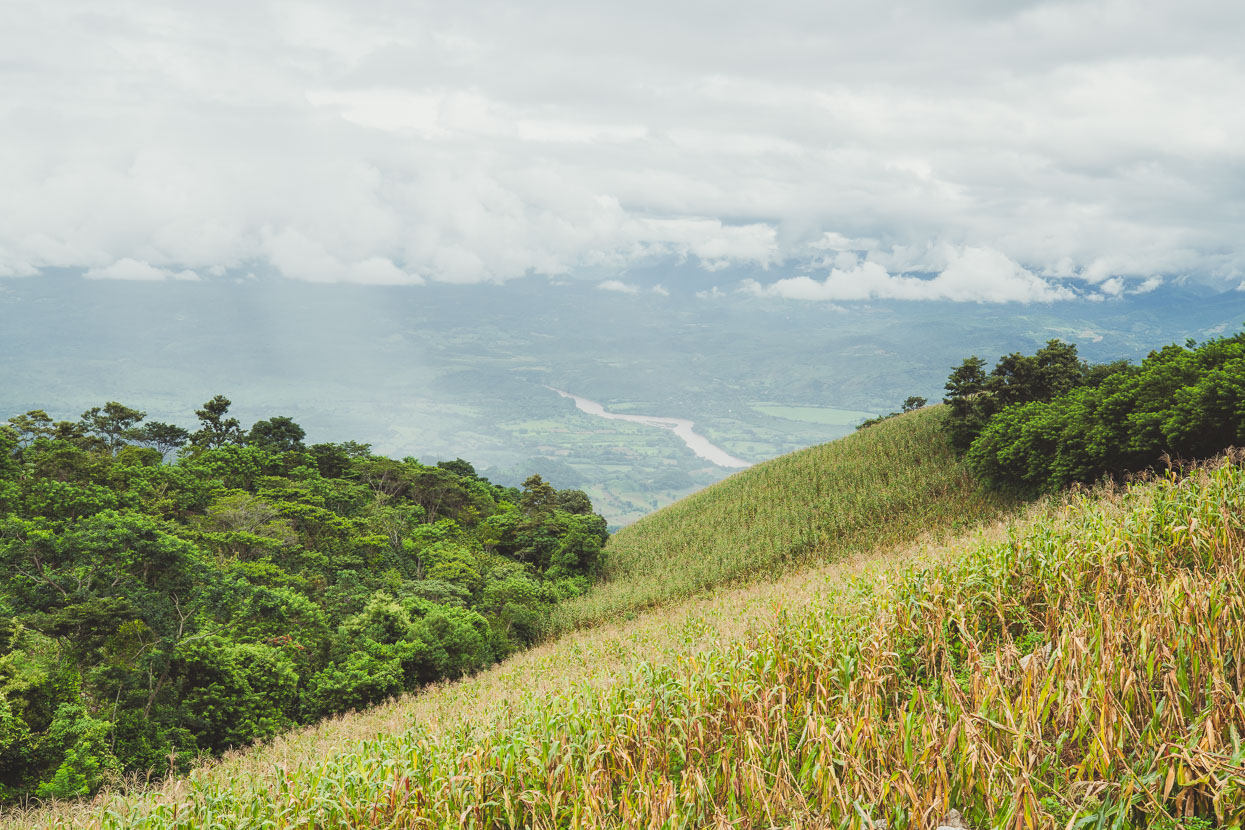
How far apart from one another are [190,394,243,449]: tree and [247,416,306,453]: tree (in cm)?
530

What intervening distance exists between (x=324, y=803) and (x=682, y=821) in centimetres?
401

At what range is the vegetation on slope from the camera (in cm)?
2853

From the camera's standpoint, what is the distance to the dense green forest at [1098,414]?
19.3 meters

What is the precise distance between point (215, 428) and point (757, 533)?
4798 centimetres

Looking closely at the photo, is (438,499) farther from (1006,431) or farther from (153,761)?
(1006,431)

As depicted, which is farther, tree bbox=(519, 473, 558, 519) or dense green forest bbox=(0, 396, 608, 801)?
tree bbox=(519, 473, 558, 519)

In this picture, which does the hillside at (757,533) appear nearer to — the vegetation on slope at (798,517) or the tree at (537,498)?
the vegetation on slope at (798,517)

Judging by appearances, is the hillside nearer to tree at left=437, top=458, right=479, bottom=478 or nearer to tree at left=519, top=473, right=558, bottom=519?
tree at left=519, top=473, right=558, bottom=519

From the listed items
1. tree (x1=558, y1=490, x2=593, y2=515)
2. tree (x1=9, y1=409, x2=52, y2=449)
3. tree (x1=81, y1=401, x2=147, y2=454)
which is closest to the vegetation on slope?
tree (x1=558, y1=490, x2=593, y2=515)

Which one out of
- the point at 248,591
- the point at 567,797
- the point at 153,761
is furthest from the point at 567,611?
the point at 567,797

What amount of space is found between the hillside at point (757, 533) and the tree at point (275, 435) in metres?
25.9

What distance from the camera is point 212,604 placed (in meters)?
20.0

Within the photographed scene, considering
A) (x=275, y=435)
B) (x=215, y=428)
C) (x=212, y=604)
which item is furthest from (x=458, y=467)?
(x=212, y=604)

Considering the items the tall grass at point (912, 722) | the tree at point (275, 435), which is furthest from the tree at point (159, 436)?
the tall grass at point (912, 722)
